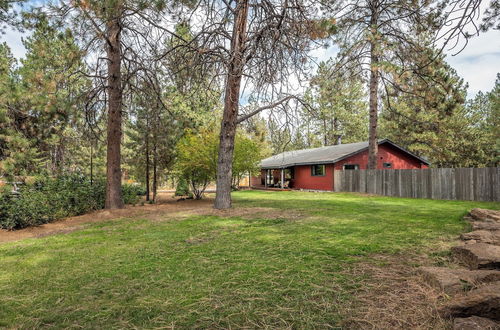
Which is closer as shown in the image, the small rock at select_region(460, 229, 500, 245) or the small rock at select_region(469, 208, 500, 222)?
the small rock at select_region(460, 229, 500, 245)

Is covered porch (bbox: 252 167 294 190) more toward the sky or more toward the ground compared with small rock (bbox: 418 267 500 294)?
more toward the sky

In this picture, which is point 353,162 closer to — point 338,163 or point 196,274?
point 338,163

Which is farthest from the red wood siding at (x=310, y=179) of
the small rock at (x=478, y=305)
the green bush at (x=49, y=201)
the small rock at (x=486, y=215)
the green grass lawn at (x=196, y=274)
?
the small rock at (x=478, y=305)

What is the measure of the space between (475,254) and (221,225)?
4.48 metres

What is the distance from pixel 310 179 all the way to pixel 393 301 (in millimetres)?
20339

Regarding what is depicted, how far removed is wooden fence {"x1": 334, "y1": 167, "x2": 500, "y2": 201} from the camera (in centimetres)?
1196

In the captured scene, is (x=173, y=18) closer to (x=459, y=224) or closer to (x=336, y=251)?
(x=336, y=251)

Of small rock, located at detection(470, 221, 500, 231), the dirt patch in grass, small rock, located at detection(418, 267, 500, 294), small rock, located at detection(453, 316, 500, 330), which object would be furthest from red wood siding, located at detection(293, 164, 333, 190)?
small rock, located at detection(453, 316, 500, 330)

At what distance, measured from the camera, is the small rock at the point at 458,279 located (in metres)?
2.38

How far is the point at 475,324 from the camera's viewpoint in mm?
1742

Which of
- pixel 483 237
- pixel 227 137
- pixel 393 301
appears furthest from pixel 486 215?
pixel 227 137

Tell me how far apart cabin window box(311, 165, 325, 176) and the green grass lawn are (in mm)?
15337

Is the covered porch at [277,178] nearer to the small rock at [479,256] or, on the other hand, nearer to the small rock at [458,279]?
the small rock at [479,256]

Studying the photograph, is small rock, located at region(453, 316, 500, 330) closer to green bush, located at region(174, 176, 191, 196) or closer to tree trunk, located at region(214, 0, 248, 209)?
tree trunk, located at region(214, 0, 248, 209)
